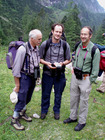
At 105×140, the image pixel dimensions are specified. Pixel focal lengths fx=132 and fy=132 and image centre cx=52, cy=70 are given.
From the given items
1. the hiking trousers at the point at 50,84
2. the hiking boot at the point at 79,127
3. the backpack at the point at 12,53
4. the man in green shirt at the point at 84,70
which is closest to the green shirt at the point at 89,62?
the man in green shirt at the point at 84,70

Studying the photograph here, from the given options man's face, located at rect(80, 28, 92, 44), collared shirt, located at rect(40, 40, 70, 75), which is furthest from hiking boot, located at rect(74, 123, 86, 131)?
man's face, located at rect(80, 28, 92, 44)

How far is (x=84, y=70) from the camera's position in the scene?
321 centimetres

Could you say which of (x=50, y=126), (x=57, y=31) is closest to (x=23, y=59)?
(x=57, y=31)

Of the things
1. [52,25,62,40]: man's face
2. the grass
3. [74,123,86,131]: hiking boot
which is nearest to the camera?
[52,25,62,40]: man's face

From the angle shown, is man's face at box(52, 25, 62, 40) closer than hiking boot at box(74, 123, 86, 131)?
Yes

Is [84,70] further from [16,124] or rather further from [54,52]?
[16,124]

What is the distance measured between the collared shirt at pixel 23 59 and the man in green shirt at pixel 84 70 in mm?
1011

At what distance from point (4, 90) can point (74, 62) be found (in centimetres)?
360

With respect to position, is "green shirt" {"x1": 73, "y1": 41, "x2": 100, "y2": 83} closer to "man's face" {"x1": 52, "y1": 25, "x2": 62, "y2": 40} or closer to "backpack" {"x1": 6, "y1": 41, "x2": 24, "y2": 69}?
"man's face" {"x1": 52, "y1": 25, "x2": 62, "y2": 40}

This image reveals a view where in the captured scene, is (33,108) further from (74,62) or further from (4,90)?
(74,62)

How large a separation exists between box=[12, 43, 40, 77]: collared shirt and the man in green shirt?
1.01 metres

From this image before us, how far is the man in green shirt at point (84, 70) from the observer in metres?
3.05

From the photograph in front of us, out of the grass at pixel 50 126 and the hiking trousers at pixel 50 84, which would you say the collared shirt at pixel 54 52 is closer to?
the hiking trousers at pixel 50 84

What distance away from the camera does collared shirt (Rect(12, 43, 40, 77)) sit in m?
2.91
